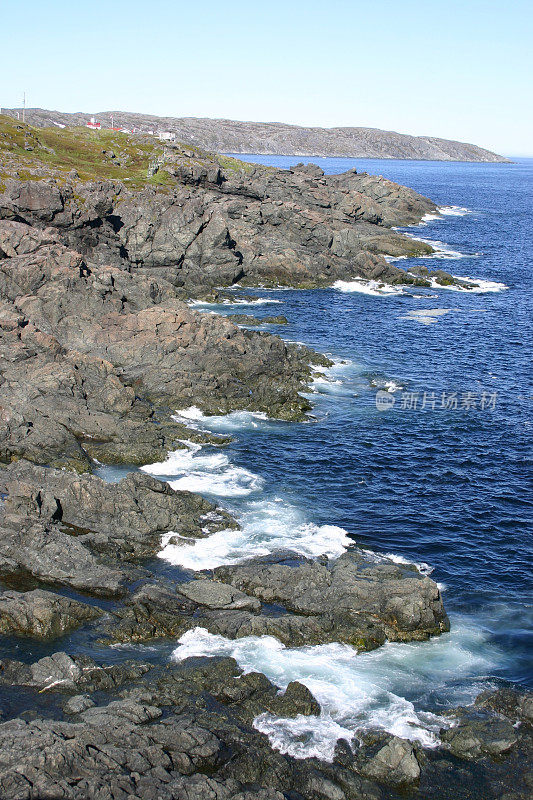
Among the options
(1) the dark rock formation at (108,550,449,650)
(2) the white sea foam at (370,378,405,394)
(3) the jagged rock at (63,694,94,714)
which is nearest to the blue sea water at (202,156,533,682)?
(2) the white sea foam at (370,378,405,394)

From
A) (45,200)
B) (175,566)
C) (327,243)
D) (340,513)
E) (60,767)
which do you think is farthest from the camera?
(327,243)

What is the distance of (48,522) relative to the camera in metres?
41.7

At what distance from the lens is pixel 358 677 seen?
32.4 meters

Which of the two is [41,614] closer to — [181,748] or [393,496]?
[181,748]

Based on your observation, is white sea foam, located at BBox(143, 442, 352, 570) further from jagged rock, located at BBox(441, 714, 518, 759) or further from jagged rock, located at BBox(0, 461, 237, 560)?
jagged rock, located at BBox(441, 714, 518, 759)

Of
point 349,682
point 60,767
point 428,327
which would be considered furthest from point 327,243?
point 60,767

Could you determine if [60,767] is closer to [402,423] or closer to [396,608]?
[396,608]

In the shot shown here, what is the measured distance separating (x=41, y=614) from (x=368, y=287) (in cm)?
9559

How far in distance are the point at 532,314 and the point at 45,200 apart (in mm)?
70035

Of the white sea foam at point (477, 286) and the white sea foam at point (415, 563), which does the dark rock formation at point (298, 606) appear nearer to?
the white sea foam at point (415, 563)

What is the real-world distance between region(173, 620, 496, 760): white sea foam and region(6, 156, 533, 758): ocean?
70 millimetres

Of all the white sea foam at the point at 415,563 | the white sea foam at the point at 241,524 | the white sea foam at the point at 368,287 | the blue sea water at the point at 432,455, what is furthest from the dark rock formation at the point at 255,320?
the white sea foam at the point at 415,563

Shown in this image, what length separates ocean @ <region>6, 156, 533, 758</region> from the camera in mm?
32375

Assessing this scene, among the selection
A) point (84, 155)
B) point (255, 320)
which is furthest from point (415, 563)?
point (84, 155)
